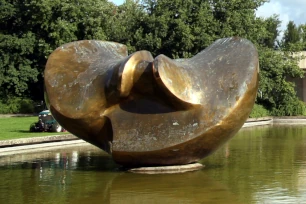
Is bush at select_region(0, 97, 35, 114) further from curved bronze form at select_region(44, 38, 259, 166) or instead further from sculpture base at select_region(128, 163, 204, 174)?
sculpture base at select_region(128, 163, 204, 174)

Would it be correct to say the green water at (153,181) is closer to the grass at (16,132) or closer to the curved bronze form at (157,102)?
the curved bronze form at (157,102)

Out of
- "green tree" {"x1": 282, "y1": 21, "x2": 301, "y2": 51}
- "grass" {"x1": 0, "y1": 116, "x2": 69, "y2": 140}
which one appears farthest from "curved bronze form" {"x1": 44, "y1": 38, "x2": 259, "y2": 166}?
"green tree" {"x1": 282, "y1": 21, "x2": 301, "y2": 51}

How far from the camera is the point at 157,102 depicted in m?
12.1

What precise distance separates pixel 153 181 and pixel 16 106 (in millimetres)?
34042

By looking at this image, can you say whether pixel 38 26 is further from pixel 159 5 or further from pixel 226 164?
pixel 226 164

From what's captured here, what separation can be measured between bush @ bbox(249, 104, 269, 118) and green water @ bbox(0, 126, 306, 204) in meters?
23.3

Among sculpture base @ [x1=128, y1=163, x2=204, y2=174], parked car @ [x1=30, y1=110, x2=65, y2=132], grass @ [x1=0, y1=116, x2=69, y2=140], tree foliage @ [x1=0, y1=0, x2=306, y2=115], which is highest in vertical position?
tree foliage @ [x1=0, y1=0, x2=306, y2=115]

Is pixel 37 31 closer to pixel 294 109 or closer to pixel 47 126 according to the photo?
pixel 294 109

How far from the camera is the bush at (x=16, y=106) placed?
44000 mm

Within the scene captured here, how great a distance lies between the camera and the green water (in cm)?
1004

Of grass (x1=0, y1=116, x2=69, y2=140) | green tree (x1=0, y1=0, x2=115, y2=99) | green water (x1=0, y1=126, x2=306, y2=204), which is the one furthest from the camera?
green tree (x1=0, y1=0, x2=115, y2=99)

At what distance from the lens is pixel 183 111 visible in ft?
38.9

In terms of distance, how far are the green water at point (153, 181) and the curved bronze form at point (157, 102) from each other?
0.69 m

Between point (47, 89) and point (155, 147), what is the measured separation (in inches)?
106
